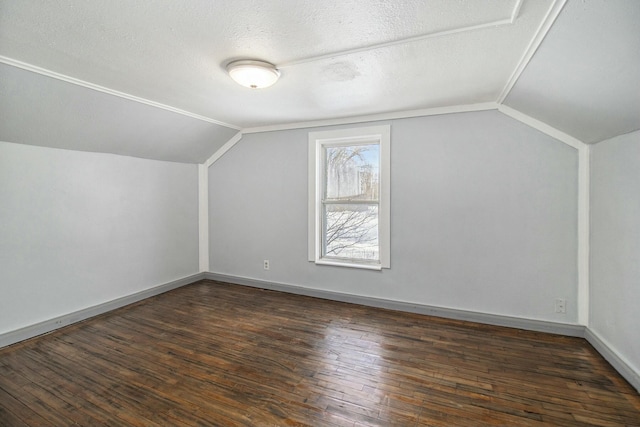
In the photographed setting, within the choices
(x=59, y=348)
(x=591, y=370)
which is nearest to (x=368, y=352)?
(x=591, y=370)

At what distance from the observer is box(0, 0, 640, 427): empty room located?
1710mm

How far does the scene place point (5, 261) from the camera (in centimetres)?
257

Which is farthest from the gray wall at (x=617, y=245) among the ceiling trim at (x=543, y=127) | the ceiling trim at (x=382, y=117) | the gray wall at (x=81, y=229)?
the gray wall at (x=81, y=229)

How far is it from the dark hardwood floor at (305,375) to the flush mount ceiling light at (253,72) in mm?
2163

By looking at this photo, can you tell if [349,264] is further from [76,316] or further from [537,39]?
[76,316]

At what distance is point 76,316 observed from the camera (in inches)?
120

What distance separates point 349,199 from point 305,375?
2.17 metres

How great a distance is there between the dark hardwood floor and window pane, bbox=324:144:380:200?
4.92 ft

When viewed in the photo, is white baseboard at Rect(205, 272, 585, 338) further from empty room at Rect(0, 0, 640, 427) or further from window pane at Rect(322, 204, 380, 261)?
window pane at Rect(322, 204, 380, 261)

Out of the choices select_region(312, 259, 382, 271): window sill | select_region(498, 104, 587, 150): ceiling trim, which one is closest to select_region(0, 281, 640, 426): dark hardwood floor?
select_region(312, 259, 382, 271): window sill

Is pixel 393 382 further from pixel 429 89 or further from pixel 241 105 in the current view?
pixel 241 105

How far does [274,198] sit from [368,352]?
7.69 feet

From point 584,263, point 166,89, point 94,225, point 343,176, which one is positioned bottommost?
point 584,263

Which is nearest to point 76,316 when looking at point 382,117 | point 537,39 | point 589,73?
point 382,117
